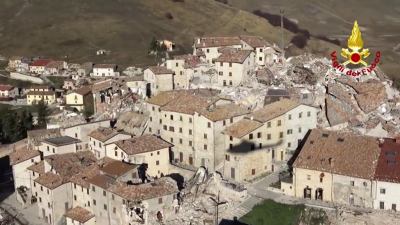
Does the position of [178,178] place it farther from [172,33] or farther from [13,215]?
[172,33]

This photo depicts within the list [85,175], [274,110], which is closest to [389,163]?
[274,110]

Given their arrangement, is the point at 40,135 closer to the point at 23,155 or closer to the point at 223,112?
the point at 23,155

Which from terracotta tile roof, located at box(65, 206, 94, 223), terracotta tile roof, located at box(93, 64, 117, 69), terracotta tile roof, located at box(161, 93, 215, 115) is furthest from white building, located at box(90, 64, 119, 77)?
terracotta tile roof, located at box(65, 206, 94, 223)

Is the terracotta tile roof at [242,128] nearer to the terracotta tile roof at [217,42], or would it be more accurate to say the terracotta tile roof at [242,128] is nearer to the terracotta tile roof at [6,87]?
the terracotta tile roof at [217,42]

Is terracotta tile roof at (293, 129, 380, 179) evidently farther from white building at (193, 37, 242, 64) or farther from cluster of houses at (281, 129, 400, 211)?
white building at (193, 37, 242, 64)

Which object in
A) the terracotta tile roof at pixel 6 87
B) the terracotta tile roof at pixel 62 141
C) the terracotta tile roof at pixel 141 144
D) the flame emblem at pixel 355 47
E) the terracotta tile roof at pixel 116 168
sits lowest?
the terracotta tile roof at pixel 116 168

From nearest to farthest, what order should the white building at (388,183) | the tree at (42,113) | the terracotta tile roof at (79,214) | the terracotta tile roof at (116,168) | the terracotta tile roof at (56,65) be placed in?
the white building at (388,183)
the terracotta tile roof at (116,168)
the terracotta tile roof at (79,214)
the tree at (42,113)
the terracotta tile roof at (56,65)

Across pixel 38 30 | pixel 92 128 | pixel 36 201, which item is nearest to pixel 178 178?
pixel 92 128

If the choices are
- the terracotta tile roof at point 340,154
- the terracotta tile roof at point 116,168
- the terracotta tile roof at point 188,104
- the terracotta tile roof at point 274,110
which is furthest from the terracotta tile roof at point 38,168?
the terracotta tile roof at point 340,154
